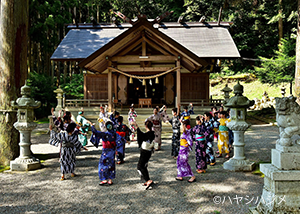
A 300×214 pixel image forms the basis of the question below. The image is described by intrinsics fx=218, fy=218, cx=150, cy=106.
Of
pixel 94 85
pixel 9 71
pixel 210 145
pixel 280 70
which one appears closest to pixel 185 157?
pixel 210 145

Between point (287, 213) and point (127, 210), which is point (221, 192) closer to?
point (287, 213)

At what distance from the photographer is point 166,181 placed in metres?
5.07

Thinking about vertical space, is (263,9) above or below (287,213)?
above

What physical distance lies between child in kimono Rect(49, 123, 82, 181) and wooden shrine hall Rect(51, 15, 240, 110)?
7.26m

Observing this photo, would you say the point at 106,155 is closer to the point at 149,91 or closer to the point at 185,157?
the point at 185,157

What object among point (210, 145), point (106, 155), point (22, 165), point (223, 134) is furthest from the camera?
point (223, 134)

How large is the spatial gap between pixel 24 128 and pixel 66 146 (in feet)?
5.21

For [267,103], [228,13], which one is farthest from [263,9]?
[267,103]

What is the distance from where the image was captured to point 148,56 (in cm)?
1294

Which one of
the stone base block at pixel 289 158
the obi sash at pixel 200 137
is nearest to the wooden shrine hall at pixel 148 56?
the obi sash at pixel 200 137

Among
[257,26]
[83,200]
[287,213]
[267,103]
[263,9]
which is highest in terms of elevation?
[263,9]

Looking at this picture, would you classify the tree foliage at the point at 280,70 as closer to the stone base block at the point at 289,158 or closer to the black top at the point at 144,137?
the black top at the point at 144,137

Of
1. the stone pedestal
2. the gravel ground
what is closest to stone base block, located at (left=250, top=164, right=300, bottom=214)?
the stone pedestal

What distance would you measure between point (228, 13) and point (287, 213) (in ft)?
82.9
